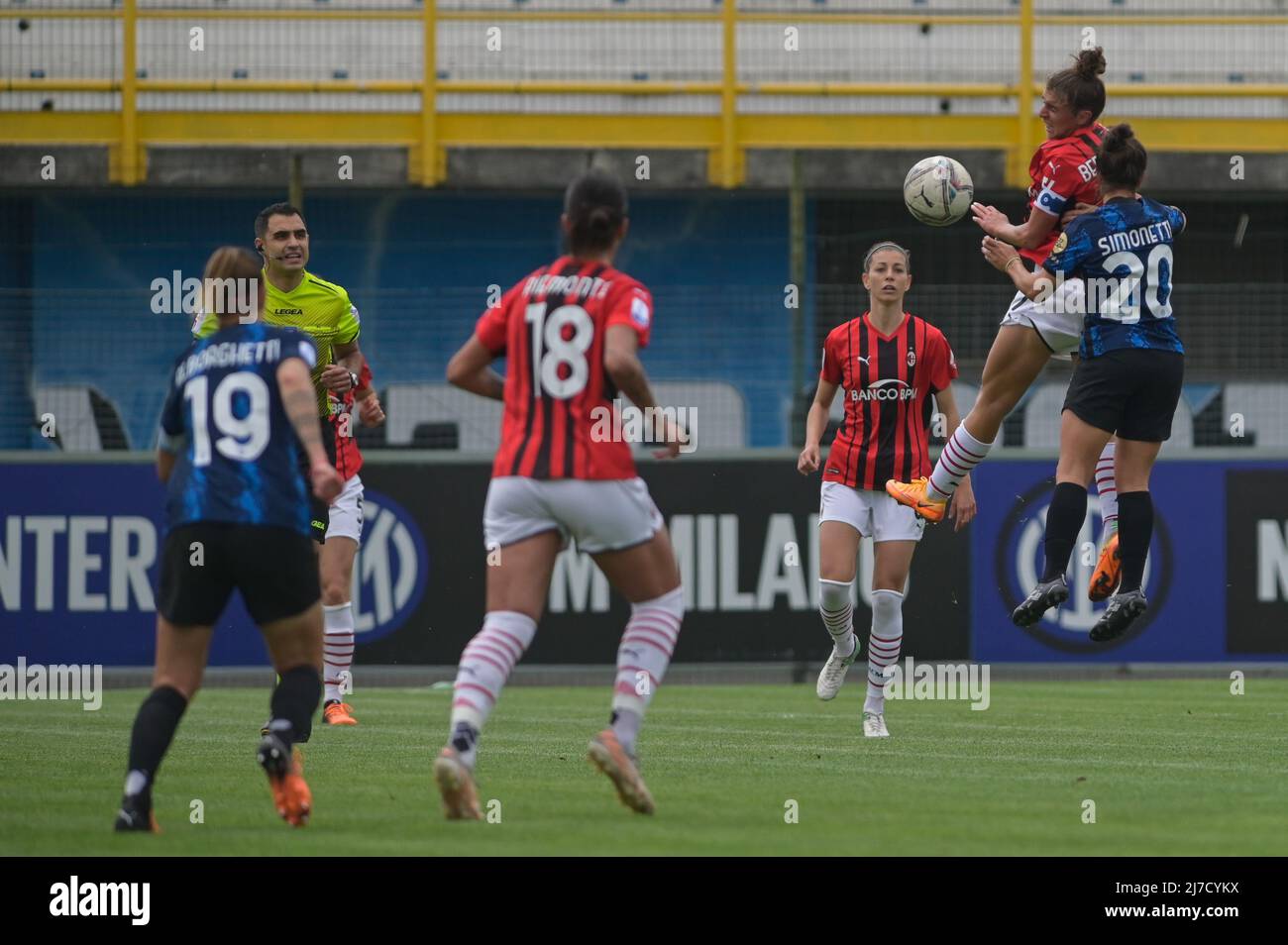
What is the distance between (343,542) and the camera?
1176cm

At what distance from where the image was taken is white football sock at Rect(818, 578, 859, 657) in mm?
11695

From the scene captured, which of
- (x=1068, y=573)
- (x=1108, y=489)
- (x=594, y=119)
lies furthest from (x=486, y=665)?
(x=594, y=119)

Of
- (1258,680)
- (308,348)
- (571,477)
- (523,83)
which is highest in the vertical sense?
(523,83)

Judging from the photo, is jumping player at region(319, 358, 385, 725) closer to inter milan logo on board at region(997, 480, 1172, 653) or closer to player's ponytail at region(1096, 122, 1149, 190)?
player's ponytail at region(1096, 122, 1149, 190)

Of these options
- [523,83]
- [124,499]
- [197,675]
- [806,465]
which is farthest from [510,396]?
[523,83]

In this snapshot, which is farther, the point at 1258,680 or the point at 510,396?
the point at 1258,680

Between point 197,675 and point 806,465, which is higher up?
point 806,465

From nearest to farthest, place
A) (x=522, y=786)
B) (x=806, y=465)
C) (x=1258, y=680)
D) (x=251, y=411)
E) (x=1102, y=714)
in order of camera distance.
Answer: (x=251, y=411) < (x=522, y=786) < (x=806, y=465) < (x=1102, y=714) < (x=1258, y=680)

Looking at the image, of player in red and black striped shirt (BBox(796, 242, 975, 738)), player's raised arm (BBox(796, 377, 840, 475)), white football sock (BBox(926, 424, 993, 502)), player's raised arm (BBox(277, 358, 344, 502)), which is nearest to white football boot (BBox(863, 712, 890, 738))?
player in red and black striped shirt (BBox(796, 242, 975, 738))

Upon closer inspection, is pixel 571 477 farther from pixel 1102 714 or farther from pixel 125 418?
pixel 125 418

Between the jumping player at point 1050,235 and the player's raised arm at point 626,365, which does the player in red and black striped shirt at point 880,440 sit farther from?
the player's raised arm at point 626,365

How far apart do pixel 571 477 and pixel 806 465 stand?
4.71 metres

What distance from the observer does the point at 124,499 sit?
16328 mm
